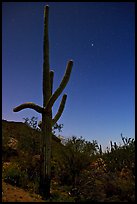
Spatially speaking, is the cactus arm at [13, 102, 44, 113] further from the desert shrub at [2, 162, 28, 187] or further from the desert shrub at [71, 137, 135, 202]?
the desert shrub at [71, 137, 135, 202]

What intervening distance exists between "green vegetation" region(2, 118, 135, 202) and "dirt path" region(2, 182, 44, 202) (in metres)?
0.36

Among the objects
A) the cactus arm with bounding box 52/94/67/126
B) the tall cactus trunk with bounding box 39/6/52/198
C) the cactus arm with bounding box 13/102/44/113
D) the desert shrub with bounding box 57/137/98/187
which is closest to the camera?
the tall cactus trunk with bounding box 39/6/52/198

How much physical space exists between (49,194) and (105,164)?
3960 millimetres

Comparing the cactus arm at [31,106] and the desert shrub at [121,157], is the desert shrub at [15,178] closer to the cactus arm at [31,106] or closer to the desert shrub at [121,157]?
the cactus arm at [31,106]

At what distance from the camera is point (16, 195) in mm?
7656

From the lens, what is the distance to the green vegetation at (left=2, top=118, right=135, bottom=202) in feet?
26.2

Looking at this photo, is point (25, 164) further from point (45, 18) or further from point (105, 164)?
point (45, 18)

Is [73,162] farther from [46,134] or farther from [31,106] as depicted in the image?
[31,106]

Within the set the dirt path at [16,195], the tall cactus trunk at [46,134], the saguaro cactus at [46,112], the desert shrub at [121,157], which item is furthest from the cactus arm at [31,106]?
the desert shrub at [121,157]

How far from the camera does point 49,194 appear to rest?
8.13 meters

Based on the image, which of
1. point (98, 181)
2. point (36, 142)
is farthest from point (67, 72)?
point (36, 142)

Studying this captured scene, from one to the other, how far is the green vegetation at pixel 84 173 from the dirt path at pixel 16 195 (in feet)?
1.19

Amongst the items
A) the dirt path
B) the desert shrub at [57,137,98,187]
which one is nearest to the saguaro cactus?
the dirt path

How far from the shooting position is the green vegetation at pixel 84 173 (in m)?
7.98
